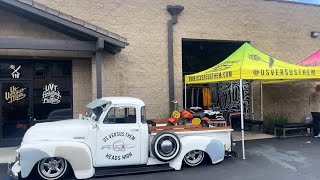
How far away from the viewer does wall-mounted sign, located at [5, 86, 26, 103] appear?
10.3 metres

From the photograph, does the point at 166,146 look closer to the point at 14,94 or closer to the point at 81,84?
the point at 81,84

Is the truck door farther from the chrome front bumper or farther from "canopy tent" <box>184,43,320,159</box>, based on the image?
"canopy tent" <box>184,43,320,159</box>

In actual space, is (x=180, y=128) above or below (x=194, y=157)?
above

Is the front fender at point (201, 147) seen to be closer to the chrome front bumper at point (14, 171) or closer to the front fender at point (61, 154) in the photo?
the front fender at point (61, 154)

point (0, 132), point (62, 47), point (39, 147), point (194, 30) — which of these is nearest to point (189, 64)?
point (194, 30)

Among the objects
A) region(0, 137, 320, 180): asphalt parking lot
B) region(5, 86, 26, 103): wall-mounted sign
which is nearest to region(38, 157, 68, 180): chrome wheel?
region(0, 137, 320, 180): asphalt parking lot

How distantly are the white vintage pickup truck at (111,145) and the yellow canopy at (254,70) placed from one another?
180 centimetres

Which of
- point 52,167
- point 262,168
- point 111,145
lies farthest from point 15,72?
point 262,168

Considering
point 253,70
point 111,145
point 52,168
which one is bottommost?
point 52,168

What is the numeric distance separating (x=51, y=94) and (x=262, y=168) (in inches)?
295

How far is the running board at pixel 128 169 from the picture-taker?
21.5 feet

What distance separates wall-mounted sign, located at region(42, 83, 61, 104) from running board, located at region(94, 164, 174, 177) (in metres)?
4.96

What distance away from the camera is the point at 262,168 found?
23.6ft

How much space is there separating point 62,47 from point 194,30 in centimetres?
563
